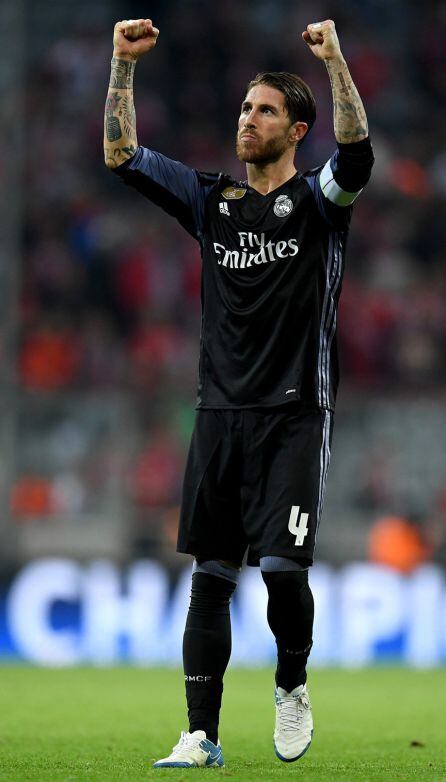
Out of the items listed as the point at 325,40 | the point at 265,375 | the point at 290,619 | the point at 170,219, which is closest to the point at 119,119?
the point at 325,40

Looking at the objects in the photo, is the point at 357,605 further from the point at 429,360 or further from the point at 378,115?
the point at 378,115

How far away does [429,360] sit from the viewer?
41.5ft

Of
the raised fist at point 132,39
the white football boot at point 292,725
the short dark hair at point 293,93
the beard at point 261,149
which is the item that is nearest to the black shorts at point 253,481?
the white football boot at point 292,725

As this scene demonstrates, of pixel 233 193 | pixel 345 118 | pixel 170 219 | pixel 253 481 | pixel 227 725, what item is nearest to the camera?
pixel 345 118

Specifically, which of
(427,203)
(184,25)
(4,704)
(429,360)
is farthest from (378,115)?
(4,704)

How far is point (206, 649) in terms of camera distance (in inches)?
182

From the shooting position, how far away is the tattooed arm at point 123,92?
4688 mm

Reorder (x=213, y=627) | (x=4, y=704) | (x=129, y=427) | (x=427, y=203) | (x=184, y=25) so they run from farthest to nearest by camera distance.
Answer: (x=184, y=25), (x=427, y=203), (x=129, y=427), (x=4, y=704), (x=213, y=627)

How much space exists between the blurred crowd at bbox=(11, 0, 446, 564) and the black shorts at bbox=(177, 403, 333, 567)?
20.7 ft

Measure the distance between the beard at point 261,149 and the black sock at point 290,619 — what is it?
4.41ft

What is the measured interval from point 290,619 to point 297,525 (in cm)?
32

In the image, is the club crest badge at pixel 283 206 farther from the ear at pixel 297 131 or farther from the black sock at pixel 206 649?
the black sock at pixel 206 649

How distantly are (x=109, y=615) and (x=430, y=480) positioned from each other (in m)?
2.71

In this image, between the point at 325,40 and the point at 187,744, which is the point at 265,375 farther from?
the point at 187,744
